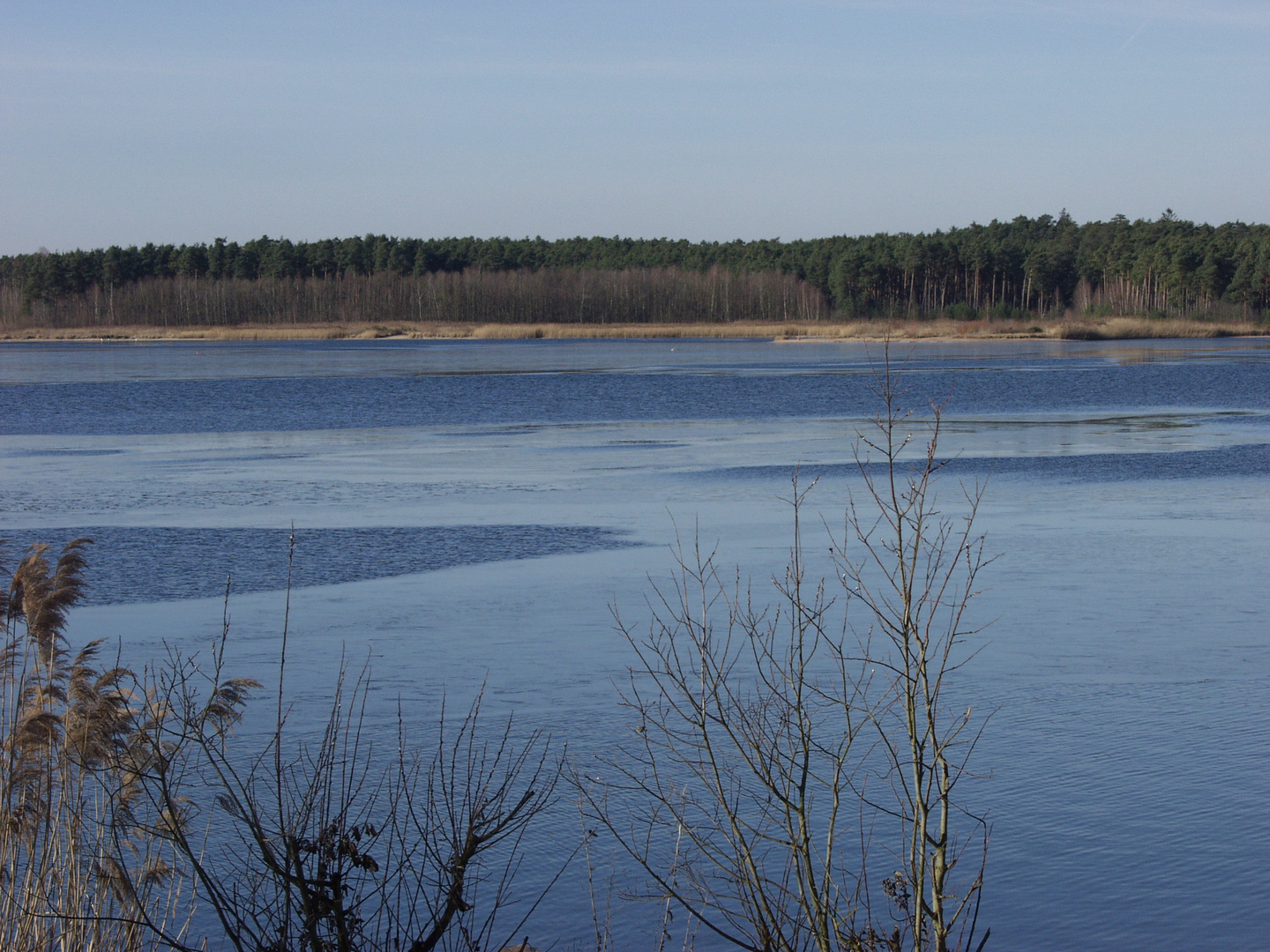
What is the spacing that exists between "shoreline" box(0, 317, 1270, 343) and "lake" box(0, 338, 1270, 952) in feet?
189

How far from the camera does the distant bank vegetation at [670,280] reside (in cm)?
10831

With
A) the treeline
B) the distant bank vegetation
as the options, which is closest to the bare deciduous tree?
the distant bank vegetation

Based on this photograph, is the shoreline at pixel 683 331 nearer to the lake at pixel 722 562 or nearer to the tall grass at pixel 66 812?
the lake at pixel 722 562

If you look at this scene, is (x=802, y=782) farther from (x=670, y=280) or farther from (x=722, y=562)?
(x=670, y=280)

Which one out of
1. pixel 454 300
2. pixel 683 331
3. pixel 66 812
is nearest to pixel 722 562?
Answer: pixel 66 812

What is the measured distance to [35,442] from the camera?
26875 mm

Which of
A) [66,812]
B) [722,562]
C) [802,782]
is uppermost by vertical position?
[802,782]

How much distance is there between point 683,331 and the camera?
116m

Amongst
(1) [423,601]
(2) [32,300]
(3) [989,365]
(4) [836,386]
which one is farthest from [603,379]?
(2) [32,300]

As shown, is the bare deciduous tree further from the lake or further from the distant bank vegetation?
the distant bank vegetation

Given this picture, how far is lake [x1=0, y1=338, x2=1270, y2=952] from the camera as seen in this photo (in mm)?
6301

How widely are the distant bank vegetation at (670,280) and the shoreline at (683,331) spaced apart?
10.8 ft

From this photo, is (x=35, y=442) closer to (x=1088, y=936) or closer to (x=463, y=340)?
(x=1088, y=936)

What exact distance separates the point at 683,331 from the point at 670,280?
15305 mm
